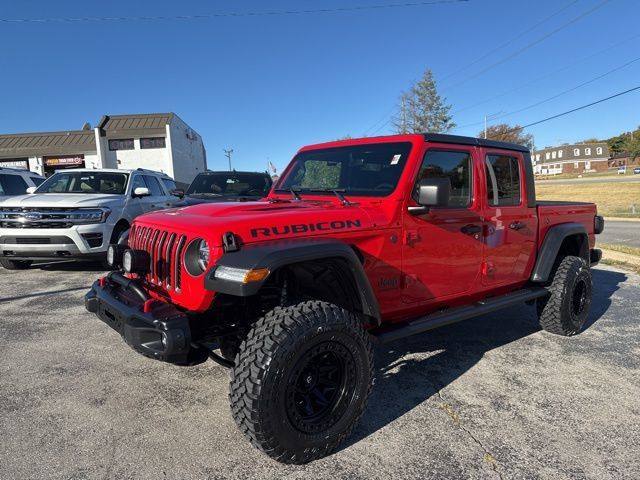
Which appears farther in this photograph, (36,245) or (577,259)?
(36,245)

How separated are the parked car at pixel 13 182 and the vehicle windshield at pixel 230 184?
3974 mm

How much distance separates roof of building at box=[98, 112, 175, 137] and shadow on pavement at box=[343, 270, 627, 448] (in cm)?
2904

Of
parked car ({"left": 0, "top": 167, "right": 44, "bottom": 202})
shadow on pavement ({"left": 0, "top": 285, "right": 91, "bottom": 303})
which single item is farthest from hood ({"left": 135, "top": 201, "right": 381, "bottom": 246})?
parked car ({"left": 0, "top": 167, "right": 44, "bottom": 202})

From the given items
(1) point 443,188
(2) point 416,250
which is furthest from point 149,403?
(1) point 443,188

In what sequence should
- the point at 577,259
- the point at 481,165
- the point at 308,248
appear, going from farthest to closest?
1. the point at 577,259
2. the point at 481,165
3. the point at 308,248

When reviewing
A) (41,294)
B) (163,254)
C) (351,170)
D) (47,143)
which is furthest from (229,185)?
(47,143)

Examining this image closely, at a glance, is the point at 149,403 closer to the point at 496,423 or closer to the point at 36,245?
the point at 496,423

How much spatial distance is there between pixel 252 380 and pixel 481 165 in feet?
8.63

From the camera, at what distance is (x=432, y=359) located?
392cm

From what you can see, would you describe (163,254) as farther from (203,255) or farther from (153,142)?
(153,142)

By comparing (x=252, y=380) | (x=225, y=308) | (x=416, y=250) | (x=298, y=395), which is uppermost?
(x=416, y=250)

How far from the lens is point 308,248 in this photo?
2502mm

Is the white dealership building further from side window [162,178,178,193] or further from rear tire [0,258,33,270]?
rear tire [0,258,33,270]

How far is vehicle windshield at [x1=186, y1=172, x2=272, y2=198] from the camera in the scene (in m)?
8.60
